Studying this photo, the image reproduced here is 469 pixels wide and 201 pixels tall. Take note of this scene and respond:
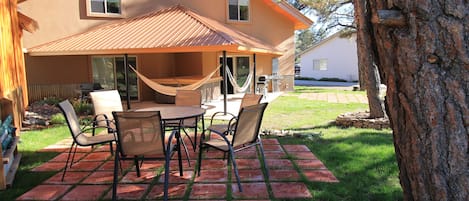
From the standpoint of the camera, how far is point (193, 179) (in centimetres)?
371

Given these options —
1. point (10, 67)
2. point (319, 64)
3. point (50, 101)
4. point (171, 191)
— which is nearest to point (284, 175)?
point (171, 191)

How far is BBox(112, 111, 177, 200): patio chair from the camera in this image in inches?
125

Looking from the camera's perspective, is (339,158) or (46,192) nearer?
(46,192)

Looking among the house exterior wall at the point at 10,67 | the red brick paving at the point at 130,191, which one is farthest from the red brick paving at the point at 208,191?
the house exterior wall at the point at 10,67

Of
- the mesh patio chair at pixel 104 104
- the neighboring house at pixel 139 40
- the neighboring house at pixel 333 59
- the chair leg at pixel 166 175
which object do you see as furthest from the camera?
the neighboring house at pixel 333 59

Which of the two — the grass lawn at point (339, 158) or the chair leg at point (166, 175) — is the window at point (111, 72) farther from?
the chair leg at point (166, 175)

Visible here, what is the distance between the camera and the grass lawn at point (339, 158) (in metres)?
3.35

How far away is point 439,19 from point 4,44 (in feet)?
21.9

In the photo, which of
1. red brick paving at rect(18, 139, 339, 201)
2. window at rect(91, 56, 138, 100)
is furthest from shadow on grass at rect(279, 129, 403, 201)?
window at rect(91, 56, 138, 100)

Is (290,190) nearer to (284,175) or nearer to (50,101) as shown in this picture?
(284,175)

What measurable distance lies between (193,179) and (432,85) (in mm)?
2664

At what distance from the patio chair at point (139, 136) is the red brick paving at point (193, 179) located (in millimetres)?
349

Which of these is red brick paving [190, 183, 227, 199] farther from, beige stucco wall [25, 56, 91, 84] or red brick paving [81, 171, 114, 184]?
beige stucco wall [25, 56, 91, 84]

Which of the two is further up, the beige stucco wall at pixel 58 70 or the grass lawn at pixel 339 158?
the beige stucco wall at pixel 58 70
